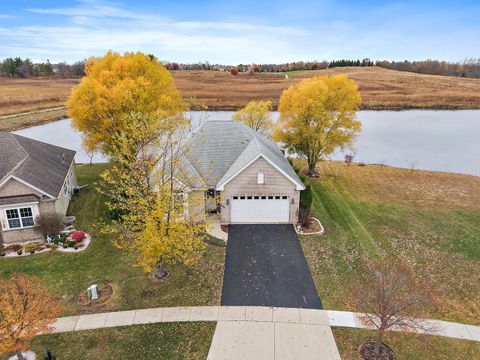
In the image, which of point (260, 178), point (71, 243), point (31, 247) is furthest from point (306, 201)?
point (31, 247)

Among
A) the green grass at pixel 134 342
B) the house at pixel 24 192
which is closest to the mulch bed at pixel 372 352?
the green grass at pixel 134 342

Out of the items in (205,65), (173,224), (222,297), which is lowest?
(222,297)

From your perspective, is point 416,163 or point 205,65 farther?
point 205,65

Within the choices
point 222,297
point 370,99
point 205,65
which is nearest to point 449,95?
point 370,99

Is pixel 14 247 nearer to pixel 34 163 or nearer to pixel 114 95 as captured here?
pixel 34 163

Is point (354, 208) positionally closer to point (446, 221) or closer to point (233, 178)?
point (446, 221)

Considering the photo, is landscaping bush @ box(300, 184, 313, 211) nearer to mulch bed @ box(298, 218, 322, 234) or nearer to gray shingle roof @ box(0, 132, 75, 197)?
mulch bed @ box(298, 218, 322, 234)
